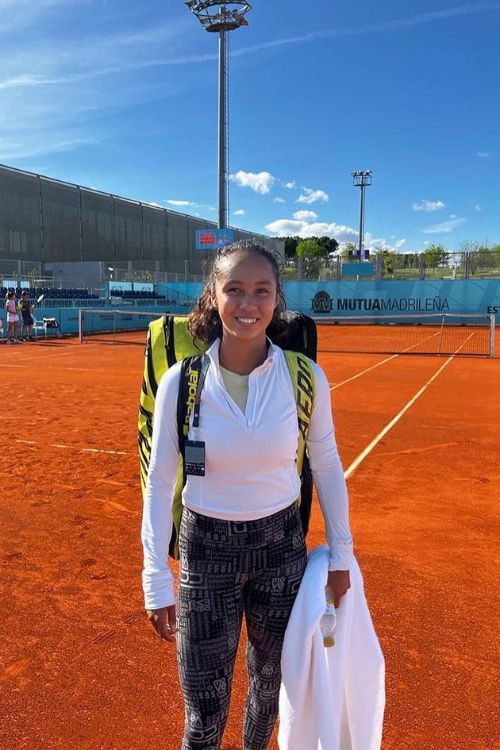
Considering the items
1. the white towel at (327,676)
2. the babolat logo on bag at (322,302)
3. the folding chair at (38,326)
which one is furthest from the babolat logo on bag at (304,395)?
the babolat logo on bag at (322,302)

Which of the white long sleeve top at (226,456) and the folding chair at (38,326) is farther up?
the white long sleeve top at (226,456)

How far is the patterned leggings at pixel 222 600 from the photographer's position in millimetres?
1755

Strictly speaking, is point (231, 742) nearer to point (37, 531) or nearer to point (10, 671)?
point (10, 671)

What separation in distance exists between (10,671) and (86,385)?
9.49 meters

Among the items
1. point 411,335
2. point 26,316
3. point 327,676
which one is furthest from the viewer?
point 411,335

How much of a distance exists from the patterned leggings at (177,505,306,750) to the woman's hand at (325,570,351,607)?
0.34 feet

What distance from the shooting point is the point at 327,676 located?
1.69m

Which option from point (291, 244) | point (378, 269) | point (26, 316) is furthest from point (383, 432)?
point (291, 244)

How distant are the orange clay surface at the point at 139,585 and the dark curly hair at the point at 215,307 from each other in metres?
1.81

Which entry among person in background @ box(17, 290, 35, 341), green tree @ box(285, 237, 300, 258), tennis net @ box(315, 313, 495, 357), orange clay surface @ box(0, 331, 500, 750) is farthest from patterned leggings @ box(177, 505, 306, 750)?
green tree @ box(285, 237, 300, 258)

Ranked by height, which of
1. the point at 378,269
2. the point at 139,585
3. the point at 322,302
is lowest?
the point at 139,585

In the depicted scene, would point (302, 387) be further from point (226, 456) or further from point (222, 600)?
point (222, 600)

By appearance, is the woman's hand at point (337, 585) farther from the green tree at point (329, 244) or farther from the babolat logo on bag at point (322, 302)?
the green tree at point (329, 244)

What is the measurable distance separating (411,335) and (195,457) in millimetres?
26815
